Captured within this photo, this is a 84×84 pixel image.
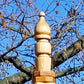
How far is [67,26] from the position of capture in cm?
540

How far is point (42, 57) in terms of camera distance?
3.25 m

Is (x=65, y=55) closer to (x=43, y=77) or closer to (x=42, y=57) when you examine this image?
(x=42, y=57)

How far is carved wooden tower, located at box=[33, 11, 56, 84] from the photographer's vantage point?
10.3 ft

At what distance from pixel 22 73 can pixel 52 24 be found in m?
1.14

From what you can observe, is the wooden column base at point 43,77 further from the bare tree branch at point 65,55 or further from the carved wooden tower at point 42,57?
the bare tree branch at point 65,55

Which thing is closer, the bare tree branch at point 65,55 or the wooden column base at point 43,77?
the wooden column base at point 43,77

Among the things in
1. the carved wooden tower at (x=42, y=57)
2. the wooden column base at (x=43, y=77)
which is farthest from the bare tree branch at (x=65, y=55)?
the wooden column base at (x=43, y=77)

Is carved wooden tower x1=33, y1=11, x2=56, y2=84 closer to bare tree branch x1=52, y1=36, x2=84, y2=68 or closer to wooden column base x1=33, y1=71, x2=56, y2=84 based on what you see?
wooden column base x1=33, y1=71, x2=56, y2=84

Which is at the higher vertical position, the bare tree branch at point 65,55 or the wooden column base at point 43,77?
the bare tree branch at point 65,55

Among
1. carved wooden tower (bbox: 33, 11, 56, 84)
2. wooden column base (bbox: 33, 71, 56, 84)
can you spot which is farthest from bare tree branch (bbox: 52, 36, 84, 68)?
wooden column base (bbox: 33, 71, 56, 84)

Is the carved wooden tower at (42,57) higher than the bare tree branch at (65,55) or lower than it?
lower

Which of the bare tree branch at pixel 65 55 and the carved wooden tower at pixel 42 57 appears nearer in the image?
the carved wooden tower at pixel 42 57

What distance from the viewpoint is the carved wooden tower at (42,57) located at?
3132 mm

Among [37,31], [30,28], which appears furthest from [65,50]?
[37,31]
